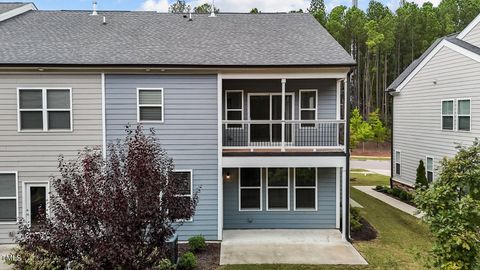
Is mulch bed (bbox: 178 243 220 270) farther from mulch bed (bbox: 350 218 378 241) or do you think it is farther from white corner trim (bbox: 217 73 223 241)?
mulch bed (bbox: 350 218 378 241)

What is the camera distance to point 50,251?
20.1 feet

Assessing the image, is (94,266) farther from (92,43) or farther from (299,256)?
(92,43)

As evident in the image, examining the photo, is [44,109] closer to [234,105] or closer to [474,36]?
[234,105]

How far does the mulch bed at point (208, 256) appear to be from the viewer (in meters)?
9.47

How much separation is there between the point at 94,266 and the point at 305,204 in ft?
26.9

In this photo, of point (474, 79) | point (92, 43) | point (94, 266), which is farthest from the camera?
point (474, 79)

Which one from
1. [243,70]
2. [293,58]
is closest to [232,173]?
[243,70]

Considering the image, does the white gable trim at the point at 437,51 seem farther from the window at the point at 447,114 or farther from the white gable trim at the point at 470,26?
the window at the point at 447,114

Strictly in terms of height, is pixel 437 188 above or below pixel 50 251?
above

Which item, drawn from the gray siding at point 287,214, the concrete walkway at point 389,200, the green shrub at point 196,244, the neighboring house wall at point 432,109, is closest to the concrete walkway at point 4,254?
the green shrub at point 196,244

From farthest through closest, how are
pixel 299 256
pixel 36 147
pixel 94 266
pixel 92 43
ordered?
1. pixel 92 43
2. pixel 36 147
3. pixel 299 256
4. pixel 94 266

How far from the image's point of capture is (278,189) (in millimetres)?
12742

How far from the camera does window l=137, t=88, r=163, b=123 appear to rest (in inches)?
456

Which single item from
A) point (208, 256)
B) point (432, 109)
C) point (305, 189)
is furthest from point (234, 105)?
point (432, 109)
